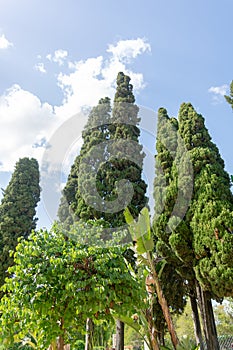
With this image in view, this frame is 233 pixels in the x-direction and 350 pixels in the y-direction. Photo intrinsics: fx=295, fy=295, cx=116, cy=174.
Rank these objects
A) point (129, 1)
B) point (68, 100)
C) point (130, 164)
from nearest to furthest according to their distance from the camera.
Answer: point (129, 1) → point (68, 100) → point (130, 164)

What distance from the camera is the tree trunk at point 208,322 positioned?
7805 millimetres

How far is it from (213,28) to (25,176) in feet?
33.0

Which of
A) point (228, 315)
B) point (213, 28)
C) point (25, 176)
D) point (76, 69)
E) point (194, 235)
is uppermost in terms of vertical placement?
point (25, 176)

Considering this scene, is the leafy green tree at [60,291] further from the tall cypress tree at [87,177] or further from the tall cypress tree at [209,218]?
the tall cypress tree at [87,177]

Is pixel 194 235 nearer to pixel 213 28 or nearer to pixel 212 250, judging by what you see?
pixel 212 250

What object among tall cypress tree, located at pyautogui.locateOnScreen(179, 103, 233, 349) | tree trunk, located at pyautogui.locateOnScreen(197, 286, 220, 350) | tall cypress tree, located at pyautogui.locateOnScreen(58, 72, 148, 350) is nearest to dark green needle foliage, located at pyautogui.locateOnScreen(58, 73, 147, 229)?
tall cypress tree, located at pyautogui.locateOnScreen(58, 72, 148, 350)

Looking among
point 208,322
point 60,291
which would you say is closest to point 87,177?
point 208,322

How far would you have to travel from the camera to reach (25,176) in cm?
1320

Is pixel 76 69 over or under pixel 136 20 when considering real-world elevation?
under

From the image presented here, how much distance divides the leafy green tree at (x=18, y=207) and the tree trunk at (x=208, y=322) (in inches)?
264

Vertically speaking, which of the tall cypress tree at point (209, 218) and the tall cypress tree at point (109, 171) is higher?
the tall cypress tree at point (109, 171)

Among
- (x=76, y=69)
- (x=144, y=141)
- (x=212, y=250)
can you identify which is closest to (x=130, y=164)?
(x=144, y=141)

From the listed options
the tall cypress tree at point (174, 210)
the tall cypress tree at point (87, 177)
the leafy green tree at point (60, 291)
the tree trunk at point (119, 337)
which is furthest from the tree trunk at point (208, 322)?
the leafy green tree at point (60, 291)

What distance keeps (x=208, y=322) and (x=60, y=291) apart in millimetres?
5943
